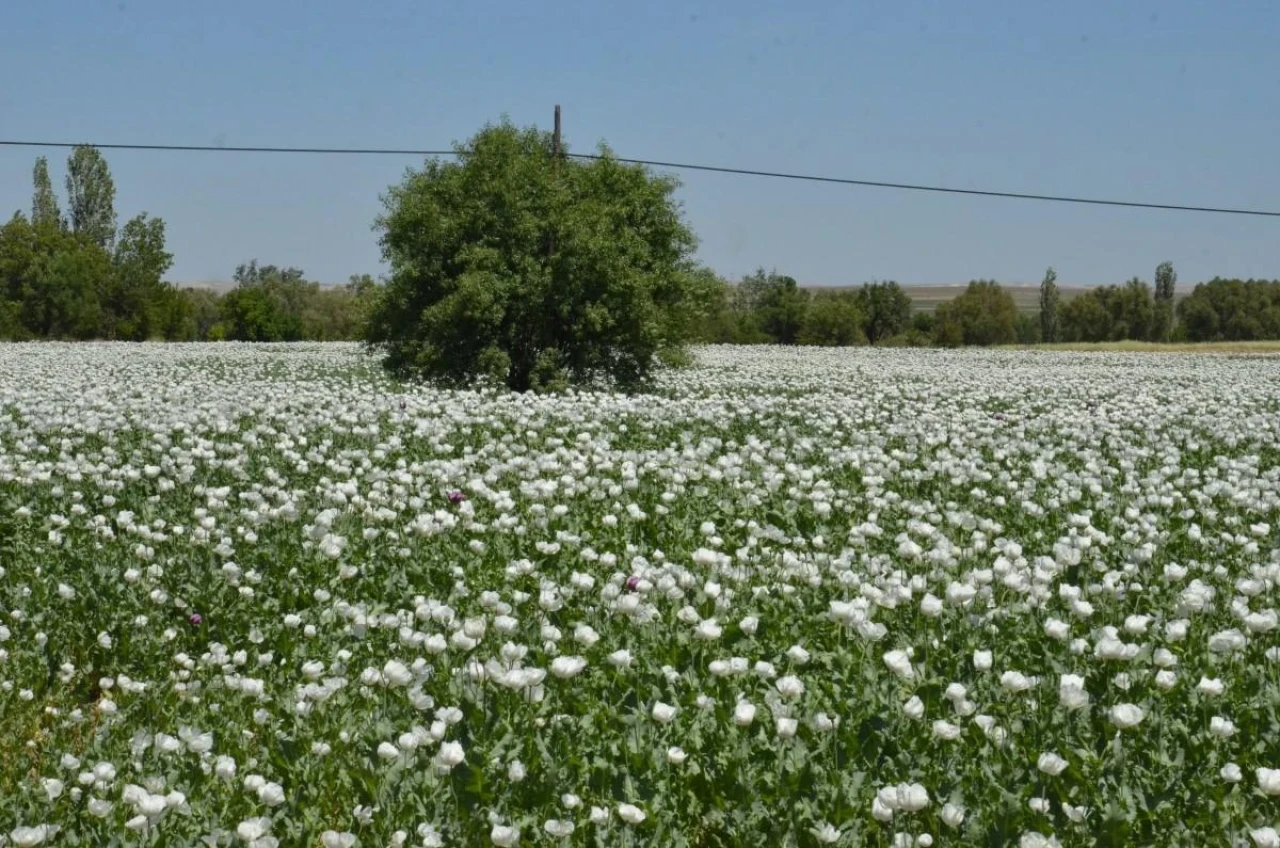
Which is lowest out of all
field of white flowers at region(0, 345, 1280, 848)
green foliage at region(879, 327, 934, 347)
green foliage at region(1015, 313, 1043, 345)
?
field of white flowers at region(0, 345, 1280, 848)

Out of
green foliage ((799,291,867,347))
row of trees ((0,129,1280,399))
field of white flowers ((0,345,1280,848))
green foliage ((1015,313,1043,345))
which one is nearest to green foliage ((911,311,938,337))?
green foliage ((1015,313,1043,345))

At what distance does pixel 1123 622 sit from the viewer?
6.89 metres

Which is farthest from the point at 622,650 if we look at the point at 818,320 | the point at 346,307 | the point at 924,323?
the point at 924,323

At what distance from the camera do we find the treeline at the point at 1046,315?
96706 mm

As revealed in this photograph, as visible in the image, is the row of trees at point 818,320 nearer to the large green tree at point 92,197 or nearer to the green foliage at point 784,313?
the green foliage at point 784,313

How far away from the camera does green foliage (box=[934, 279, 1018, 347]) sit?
351 feet

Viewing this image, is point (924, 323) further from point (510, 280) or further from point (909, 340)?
point (510, 280)

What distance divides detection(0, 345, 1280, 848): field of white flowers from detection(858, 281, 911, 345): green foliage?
3603 inches

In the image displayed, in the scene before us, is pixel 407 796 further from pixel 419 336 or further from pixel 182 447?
pixel 419 336

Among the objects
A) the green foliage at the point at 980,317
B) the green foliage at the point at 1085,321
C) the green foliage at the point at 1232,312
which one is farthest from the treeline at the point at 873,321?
the green foliage at the point at 1232,312

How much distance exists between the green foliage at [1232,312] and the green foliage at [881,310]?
99.1ft

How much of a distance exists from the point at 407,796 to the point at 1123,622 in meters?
4.09

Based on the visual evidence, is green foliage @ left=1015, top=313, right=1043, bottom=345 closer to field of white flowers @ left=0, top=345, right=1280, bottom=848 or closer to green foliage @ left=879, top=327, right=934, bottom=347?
green foliage @ left=879, top=327, right=934, bottom=347

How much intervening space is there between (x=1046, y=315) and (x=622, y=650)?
119646 mm
